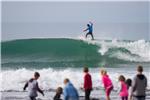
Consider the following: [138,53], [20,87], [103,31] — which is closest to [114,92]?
[20,87]

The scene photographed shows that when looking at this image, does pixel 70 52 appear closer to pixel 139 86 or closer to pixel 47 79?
pixel 47 79

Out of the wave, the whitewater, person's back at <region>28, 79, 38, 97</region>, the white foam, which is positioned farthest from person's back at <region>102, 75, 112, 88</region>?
the white foam

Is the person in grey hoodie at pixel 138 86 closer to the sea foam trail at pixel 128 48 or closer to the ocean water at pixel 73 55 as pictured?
the ocean water at pixel 73 55

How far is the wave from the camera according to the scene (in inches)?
1459

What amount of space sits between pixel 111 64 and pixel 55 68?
391cm

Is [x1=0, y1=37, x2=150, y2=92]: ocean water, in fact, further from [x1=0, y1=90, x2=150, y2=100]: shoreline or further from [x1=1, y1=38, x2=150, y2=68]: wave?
[x1=0, y1=90, x2=150, y2=100]: shoreline

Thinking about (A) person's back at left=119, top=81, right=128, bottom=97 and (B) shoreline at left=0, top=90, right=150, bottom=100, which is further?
(B) shoreline at left=0, top=90, right=150, bottom=100

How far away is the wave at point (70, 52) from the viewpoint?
37.1m

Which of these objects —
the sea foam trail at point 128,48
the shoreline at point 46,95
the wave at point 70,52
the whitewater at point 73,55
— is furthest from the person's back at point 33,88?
the sea foam trail at point 128,48

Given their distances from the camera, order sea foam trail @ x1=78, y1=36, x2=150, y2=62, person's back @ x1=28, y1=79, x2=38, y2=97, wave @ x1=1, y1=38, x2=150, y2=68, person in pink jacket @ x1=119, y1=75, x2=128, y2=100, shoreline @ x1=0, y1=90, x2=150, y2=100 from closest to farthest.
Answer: person's back @ x1=28, y1=79, x2=38, y2=97 → person in pink jacket @ x1=119, y1=75, x2=128, y2=100 → shoreline @ x1=0, y1=90, x2=150, y2=100 → wave @ x1=1, y1=38, x2=150, y2=68 → sea foam trail @ x1=78, y1=36, x2=150, y2=62

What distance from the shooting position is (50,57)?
39.0 meters

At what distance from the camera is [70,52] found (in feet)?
131

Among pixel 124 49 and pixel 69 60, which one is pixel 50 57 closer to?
pixel 69 60

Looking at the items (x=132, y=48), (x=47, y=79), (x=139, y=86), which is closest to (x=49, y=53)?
(x=132, y=48)
